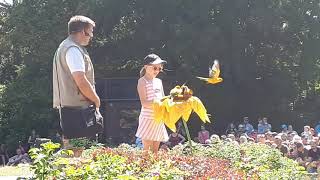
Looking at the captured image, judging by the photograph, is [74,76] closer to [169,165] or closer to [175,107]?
[175,107]

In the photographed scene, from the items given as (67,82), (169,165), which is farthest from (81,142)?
(169,165)

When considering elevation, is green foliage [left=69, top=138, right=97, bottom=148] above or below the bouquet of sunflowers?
below

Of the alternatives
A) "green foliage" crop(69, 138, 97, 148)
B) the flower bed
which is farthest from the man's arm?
"green foliage" crop(69, 138, 97, 148)

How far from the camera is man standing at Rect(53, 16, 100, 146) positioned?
4.73 metres

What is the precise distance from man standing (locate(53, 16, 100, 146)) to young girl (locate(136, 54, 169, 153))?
3.74 ft

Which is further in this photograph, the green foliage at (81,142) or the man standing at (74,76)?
the green foliage at (81,142)

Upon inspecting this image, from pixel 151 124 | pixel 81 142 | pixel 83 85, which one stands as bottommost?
pixel 81 142

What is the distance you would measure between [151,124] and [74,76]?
146cm

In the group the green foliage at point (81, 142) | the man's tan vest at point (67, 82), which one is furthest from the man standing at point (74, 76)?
the green foliage at point (81, 142)

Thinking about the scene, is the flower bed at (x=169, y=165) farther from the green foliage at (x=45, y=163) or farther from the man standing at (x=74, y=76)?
the man standing at (x=74, y=76)

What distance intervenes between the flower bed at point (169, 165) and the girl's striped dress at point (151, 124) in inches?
9.6

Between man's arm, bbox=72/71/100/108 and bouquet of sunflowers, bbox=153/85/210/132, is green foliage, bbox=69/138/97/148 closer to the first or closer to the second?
man's arm, bbox=72/71/100/108

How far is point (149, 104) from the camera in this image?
6109 millimetres

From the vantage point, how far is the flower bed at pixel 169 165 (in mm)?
3254
